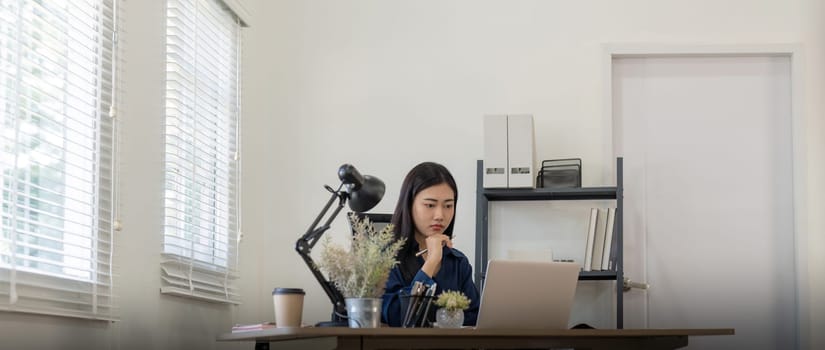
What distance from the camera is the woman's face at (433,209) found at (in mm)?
3441

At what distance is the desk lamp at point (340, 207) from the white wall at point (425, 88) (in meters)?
1.81

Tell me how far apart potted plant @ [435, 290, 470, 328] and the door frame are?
2038 mm

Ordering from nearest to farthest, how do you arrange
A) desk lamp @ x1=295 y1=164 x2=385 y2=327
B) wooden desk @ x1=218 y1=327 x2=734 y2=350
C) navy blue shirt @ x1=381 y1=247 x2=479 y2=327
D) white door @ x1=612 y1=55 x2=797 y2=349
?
1. wooden desk @ x1=218 y1=327 x2=734 y2=350
2. desk lamp @ x1=295 y1=164 x2=385 y2=327
3. navy blue shirt @ x1=381 y1=247 x2=479 y2=327
4. white door @ x1=612 y1=55 x2=797 y2=349

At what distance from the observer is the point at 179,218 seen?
381 centimetres

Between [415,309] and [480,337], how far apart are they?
0.26m

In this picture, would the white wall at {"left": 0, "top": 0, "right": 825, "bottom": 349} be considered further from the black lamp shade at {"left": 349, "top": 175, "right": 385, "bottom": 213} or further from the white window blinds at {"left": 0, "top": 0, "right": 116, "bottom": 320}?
the black lamp shade at {"left": 349, "top": 175, "right": 385, "bottom": 213}

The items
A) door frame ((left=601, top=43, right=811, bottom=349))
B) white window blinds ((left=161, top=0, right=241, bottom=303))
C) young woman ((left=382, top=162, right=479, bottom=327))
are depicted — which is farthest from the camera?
door frame ((left=601, top=43, right=811, bottom=349))

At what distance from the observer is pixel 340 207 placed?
2773 millimetres

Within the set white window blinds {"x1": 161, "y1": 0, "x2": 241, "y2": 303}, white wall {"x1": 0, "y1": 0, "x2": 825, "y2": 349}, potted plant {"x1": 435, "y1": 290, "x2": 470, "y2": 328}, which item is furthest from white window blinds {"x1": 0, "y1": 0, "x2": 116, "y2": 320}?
white wall {"x1": 0, "y1": 0, "x2": 825, "y2": 349}

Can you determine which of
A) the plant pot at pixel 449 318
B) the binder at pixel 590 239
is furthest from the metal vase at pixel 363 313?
the binder at pixel 590 239

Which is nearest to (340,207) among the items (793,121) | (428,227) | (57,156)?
(428,227)

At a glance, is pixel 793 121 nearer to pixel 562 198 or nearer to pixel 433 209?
pixel 562 198

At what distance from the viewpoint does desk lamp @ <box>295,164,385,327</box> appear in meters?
2.75

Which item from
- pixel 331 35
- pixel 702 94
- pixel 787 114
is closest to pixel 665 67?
pixel 702 94
